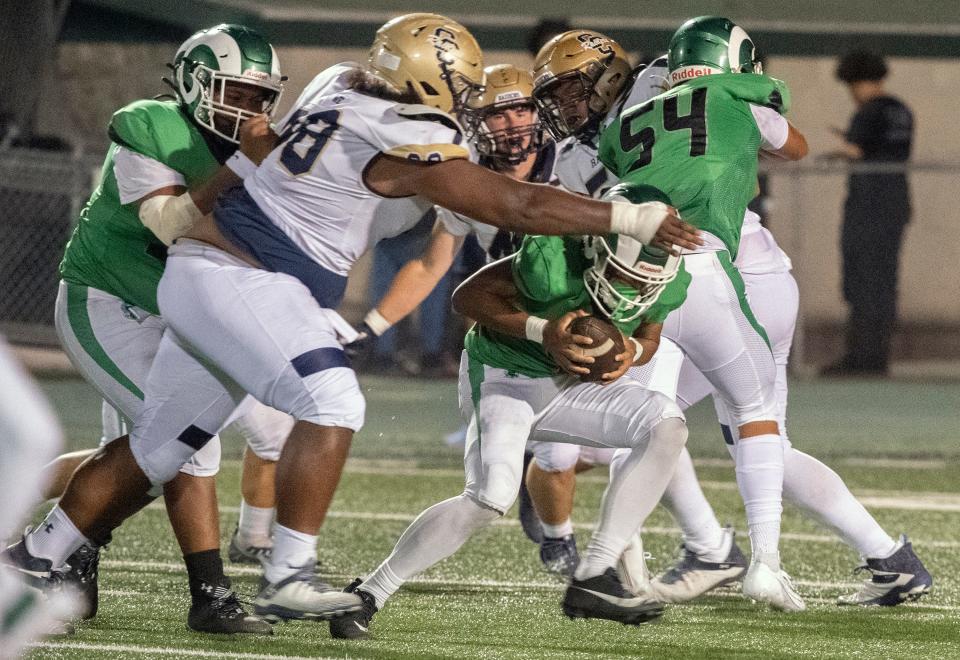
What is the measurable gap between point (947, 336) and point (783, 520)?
8939 millimetres

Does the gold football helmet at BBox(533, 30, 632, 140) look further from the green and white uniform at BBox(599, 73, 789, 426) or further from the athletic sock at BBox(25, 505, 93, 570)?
the athletic sock at BBox(25, 505, 93, 570)

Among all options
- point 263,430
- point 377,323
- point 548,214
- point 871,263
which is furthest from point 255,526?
point 871,263

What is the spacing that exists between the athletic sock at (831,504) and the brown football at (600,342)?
101 centimetres

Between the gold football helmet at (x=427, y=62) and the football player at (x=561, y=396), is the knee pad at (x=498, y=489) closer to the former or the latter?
the football player at (x=561, y=396)

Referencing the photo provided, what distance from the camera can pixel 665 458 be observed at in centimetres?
443

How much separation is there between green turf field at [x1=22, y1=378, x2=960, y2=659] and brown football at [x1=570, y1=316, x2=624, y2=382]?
707 millimetres

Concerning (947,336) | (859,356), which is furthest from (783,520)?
(947,336)

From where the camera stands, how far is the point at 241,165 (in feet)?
15.1

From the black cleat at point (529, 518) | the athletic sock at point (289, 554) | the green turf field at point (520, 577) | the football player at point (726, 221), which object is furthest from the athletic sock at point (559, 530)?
the athletic sock at point (289, 554)

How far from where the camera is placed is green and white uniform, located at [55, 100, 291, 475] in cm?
475

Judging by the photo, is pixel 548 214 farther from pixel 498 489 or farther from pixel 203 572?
pixel 203 572

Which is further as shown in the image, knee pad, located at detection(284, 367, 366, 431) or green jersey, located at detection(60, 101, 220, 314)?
green jersey, located at detection(60, 101, 220, 314)

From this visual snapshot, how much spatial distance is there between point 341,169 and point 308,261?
0.25 m

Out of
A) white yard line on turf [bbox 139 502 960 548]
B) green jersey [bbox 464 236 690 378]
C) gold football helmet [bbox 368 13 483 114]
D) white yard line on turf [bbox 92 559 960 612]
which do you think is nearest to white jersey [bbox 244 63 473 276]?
gold football helmet [bbox 368 13 483 114]
